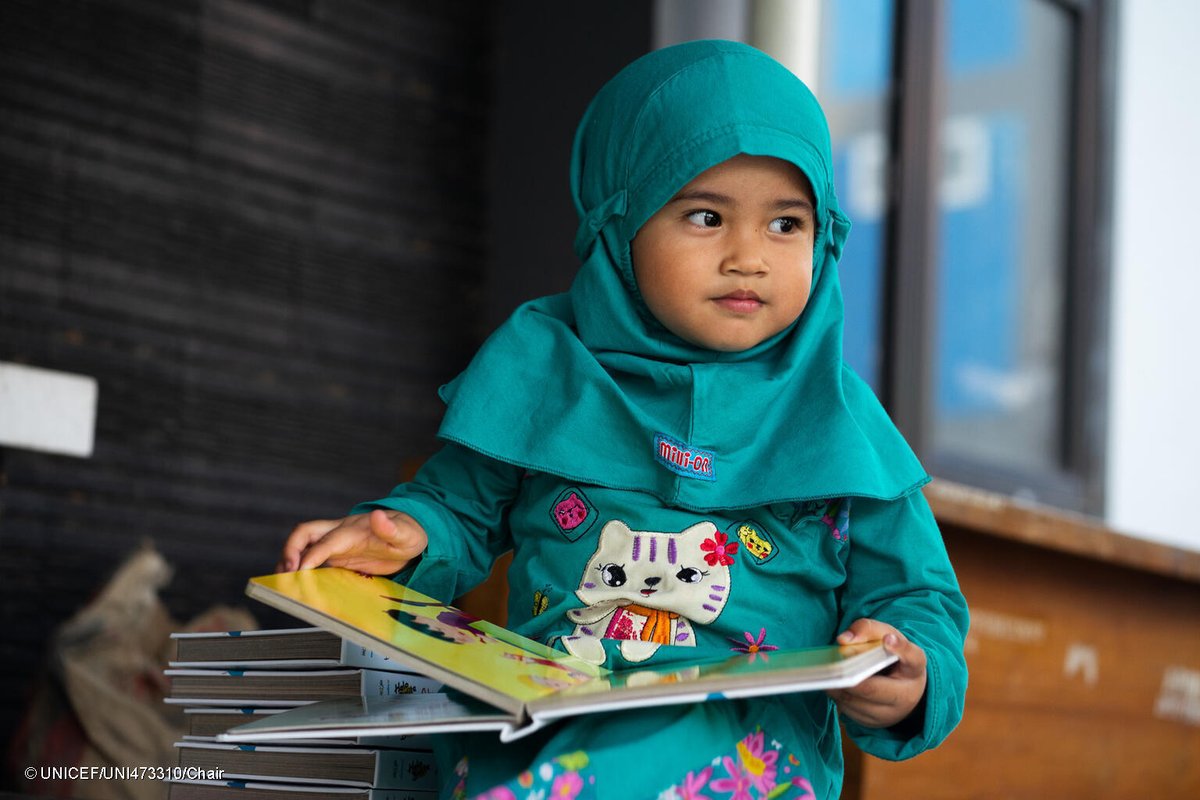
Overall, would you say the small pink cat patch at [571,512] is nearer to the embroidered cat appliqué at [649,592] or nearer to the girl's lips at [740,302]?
the embroidered cat appliqué at [649,592]

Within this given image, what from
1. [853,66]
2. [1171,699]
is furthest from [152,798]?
[853,66]

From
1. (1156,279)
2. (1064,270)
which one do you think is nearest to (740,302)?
(1064,270)

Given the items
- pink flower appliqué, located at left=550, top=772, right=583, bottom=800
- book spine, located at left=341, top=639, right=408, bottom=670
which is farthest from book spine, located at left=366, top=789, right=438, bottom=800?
pink flower appliqué, located at left=550, top=772, right=583, bottom=800

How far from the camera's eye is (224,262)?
2.41 meters

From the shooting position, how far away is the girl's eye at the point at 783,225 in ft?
3.86

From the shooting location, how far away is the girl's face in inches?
45.3

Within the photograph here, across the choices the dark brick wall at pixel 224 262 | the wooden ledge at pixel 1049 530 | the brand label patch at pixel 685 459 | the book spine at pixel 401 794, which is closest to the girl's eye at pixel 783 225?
the brand label patch at pixel 685 459

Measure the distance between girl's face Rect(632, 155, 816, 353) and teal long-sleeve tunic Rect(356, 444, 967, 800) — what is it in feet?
0.52

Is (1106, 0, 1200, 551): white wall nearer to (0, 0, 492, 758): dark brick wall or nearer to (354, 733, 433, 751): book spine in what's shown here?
(0, 0, 492, 758): dark brick wall

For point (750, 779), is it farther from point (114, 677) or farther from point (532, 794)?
point (114, 677)

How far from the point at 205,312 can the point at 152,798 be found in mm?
860

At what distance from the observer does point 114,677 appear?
78.2 inches

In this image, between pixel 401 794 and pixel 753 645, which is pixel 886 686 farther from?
pixel 401 794

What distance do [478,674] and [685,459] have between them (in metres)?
0.31
